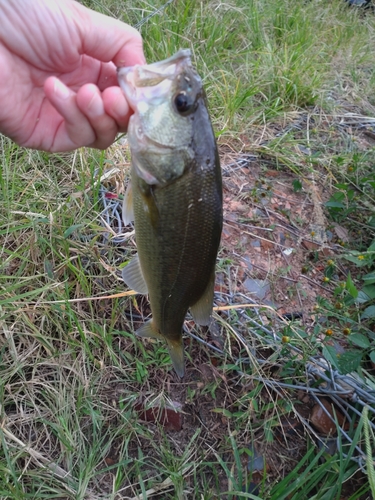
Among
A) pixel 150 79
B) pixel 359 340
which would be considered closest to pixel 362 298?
pixel 359 340

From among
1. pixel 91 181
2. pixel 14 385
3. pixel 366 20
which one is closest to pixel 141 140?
pixel 91 181

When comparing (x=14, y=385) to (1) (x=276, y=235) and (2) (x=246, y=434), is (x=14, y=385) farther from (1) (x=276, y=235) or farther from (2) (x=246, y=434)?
(1) (x=276, y=235)

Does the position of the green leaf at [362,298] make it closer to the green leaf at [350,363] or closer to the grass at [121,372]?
the grass at [121,372]

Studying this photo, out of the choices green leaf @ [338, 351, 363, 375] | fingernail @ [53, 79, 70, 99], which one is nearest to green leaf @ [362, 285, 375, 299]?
green leaf @ [338, 351, 363, 375]

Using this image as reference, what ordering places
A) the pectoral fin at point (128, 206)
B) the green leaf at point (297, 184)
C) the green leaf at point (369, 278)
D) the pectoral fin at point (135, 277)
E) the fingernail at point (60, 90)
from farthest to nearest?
the green leaf at point (297, 184) < the green leaf at point (369, 278) < the pectoral fin at point (135, 277) < the pectoral fin at point (128, 206) < the fingernail at point (60, 90)

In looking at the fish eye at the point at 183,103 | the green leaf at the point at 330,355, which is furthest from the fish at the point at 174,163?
the green leaf at the point at 330,355

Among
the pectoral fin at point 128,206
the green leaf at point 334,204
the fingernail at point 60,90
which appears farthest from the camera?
the green leaf at point 334,204

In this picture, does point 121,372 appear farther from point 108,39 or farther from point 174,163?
point 108,39

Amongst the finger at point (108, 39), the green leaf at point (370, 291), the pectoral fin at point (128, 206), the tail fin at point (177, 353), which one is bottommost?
the green leaf at point (370, 291)
